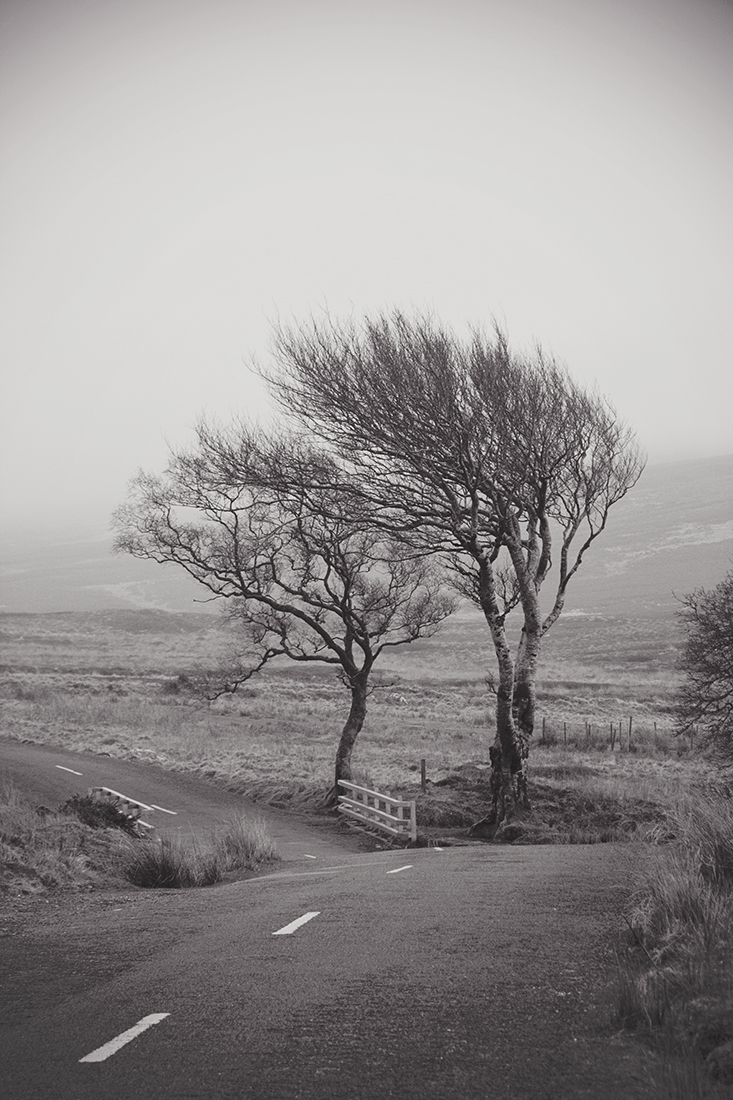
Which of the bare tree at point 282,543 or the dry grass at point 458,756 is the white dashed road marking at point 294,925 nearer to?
the dry grass at point 458,756

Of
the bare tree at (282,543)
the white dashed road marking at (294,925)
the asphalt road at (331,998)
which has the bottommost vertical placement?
the white dashed road marking at (294,925)

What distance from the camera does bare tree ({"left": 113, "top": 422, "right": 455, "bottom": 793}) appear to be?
18.4 meters

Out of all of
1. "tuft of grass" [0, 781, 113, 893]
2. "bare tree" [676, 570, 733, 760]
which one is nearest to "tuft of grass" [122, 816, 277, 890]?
"tuft of grass" [0, 781, 113, 893]

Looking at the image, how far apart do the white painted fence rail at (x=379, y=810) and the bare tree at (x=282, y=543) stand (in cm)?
174

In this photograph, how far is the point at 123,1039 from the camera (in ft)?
14.7

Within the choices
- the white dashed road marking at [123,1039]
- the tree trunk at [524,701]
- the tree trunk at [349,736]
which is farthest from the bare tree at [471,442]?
the white dashed road marking at [123,1039]

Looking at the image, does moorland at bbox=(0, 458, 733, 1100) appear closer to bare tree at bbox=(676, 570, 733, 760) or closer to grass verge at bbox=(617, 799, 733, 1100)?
grass verge at bbox=(617, 799, 733, 1100)

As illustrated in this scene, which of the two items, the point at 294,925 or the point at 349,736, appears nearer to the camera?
the point at 294,925

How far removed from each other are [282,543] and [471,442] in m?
9.03

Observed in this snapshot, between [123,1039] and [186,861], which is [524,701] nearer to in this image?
[186,861]

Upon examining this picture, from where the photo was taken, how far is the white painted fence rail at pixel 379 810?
1898 centimetres

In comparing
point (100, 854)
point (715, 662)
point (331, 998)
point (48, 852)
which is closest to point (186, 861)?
point (100, 854)

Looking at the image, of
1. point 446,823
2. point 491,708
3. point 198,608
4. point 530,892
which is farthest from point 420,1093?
point 198,608

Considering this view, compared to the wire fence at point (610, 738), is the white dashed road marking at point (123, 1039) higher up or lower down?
higher up
